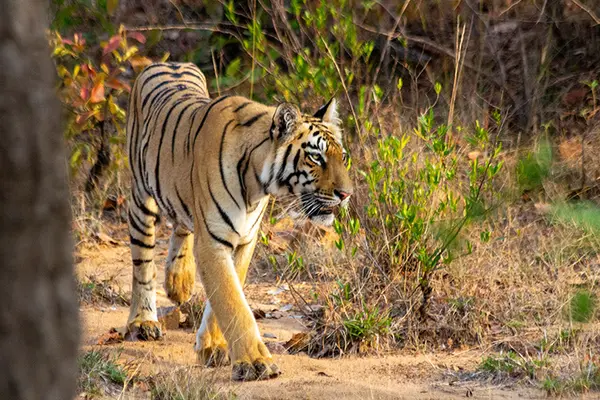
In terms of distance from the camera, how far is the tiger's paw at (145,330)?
5.64 meters

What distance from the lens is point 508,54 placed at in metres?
9.18

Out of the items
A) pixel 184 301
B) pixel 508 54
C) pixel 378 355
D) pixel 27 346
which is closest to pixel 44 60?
pixel 27 346

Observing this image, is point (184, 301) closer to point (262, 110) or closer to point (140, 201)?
point (140, 201)

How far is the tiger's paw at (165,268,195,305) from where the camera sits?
19.4 ft

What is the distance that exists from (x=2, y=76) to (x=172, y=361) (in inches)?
143

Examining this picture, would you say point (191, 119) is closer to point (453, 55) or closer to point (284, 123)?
point (284, 123)

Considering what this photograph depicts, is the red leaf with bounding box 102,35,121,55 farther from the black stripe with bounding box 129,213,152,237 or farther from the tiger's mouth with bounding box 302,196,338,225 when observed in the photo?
the tiger's mouth with bounding box 302,196,338,225

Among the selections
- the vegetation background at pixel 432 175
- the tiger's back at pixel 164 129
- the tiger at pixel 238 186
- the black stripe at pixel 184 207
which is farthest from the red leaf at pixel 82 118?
the black stripe at pixel 184 207

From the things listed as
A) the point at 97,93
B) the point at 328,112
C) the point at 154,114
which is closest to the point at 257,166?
the point at 328,112

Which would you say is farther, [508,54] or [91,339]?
[508,54]

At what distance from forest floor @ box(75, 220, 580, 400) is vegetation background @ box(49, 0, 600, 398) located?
102mm

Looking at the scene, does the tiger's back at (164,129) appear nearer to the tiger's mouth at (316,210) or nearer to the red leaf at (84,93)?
the tiger's mouth at (316,210)

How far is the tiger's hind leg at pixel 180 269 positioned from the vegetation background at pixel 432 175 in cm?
46

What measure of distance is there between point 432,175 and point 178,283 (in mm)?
1610
